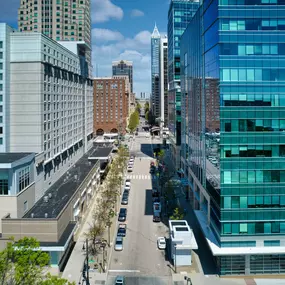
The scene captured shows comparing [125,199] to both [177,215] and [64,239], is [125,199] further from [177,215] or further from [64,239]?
[64,239]

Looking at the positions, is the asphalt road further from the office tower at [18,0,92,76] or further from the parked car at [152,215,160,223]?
the office tower at [18,0,92,76]

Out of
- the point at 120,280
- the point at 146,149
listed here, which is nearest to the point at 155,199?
the point at 120,280

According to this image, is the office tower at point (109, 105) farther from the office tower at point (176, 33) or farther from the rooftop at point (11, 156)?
the rooftop at point (11, 156)

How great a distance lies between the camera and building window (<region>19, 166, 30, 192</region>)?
39.8 meters

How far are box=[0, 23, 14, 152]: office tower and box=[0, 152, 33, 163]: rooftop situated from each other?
200cm

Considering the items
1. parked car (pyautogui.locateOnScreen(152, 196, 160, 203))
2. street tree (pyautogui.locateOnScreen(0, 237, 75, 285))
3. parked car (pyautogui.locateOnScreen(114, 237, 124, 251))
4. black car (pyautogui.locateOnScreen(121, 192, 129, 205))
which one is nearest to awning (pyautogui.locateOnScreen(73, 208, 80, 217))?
parked car (pyautogui.locateOnScreen(114, 237, 124, 251))

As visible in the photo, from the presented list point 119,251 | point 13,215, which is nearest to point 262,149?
point 119,251

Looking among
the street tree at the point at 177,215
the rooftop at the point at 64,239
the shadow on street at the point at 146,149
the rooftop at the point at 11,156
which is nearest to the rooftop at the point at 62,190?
the rooftop at the point at 64,239

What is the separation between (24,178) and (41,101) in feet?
37.2

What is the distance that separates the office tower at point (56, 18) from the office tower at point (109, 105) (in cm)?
6397

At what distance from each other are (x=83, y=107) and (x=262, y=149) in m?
51.4

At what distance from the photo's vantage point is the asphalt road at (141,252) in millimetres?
33969

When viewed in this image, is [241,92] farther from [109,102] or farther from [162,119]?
[162,119]

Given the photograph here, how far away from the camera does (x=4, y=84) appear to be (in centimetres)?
4391
